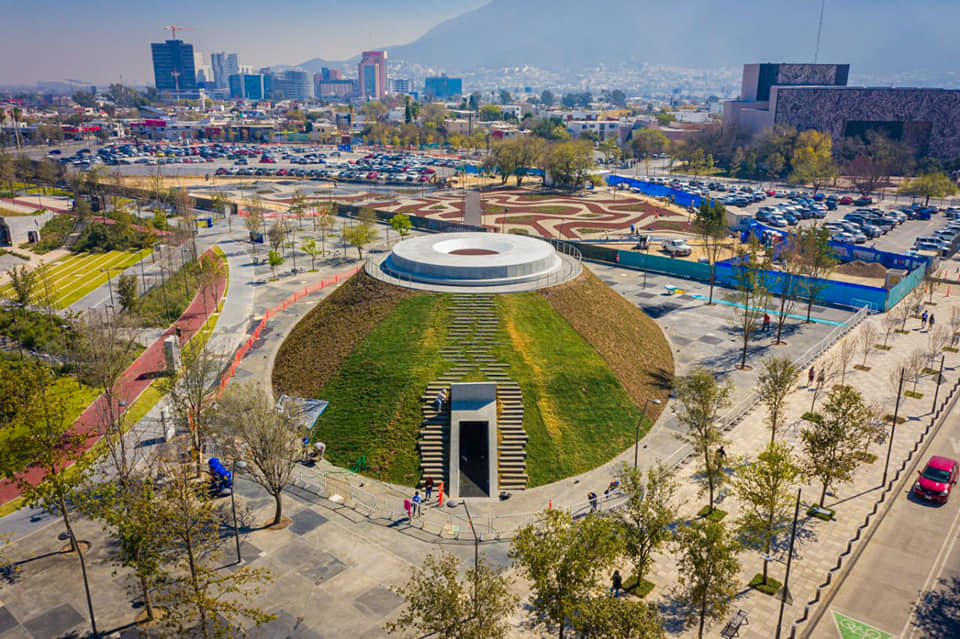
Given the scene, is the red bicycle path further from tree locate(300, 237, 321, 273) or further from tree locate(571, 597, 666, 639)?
tree locate(571, 597, 666, 639)

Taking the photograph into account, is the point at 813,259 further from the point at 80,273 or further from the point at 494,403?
the point at 80,273

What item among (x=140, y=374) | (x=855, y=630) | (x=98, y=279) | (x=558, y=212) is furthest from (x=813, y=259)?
(x=98, y=279)

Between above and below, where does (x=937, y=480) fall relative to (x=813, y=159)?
below

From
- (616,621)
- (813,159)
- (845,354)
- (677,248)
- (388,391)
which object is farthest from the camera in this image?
(813,159)

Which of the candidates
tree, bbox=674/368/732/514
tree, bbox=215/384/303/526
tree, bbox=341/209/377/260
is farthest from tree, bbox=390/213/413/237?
tree, bbox=674/368/732/514

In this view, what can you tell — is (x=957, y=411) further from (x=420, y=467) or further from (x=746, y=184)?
(x=746, y=184)

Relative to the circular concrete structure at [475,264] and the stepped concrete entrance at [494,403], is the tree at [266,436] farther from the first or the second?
the circular concrete structure at [475,264]

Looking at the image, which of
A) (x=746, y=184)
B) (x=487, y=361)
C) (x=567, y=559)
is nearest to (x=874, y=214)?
(x=746, y=184)
